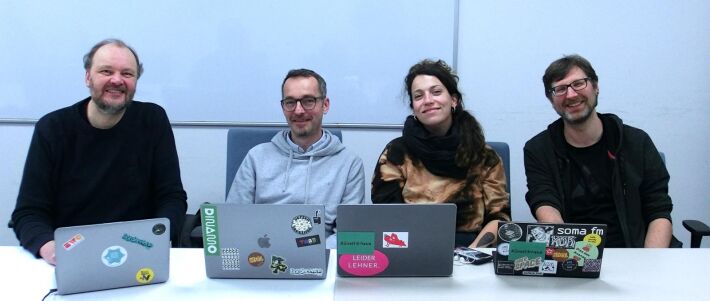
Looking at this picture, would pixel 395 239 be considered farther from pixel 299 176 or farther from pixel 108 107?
pixel 108 107

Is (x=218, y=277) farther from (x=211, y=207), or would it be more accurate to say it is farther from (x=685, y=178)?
(x=685, y=178)

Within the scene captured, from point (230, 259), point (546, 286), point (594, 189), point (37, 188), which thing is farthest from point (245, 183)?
point (594, 189)

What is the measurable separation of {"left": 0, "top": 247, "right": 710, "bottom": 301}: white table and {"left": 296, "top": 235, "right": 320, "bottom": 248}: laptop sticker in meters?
0.11

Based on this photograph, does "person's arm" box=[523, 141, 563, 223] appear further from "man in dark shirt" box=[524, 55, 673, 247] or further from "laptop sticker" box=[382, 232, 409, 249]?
"laptop sticker" box=[382, 232, 409, 249]

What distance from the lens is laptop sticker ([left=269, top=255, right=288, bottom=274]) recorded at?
1294 millimetres

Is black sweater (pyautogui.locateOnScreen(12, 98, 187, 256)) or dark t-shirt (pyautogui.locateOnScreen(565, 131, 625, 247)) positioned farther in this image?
dark t-shirt (pyautogui.locateOnScreen(565, 131, 625, 247))

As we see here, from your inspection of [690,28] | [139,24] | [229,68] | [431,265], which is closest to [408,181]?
[431,265]

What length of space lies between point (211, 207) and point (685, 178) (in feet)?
8.67

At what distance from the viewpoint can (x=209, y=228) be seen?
49.4 inches

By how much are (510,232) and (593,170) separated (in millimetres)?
907

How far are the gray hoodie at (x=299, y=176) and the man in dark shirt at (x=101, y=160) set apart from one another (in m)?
0.28

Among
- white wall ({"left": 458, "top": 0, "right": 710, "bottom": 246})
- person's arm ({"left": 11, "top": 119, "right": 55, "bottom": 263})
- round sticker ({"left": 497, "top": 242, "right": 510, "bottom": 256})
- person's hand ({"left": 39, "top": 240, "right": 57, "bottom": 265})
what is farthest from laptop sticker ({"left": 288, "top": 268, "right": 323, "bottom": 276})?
white wall ({"left": 458, "top": 0, "right": 710, "bottom": 246})

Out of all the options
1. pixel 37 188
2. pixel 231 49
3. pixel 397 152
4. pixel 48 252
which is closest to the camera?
pixel 48 252

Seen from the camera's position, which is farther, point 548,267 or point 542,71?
point 542,71
